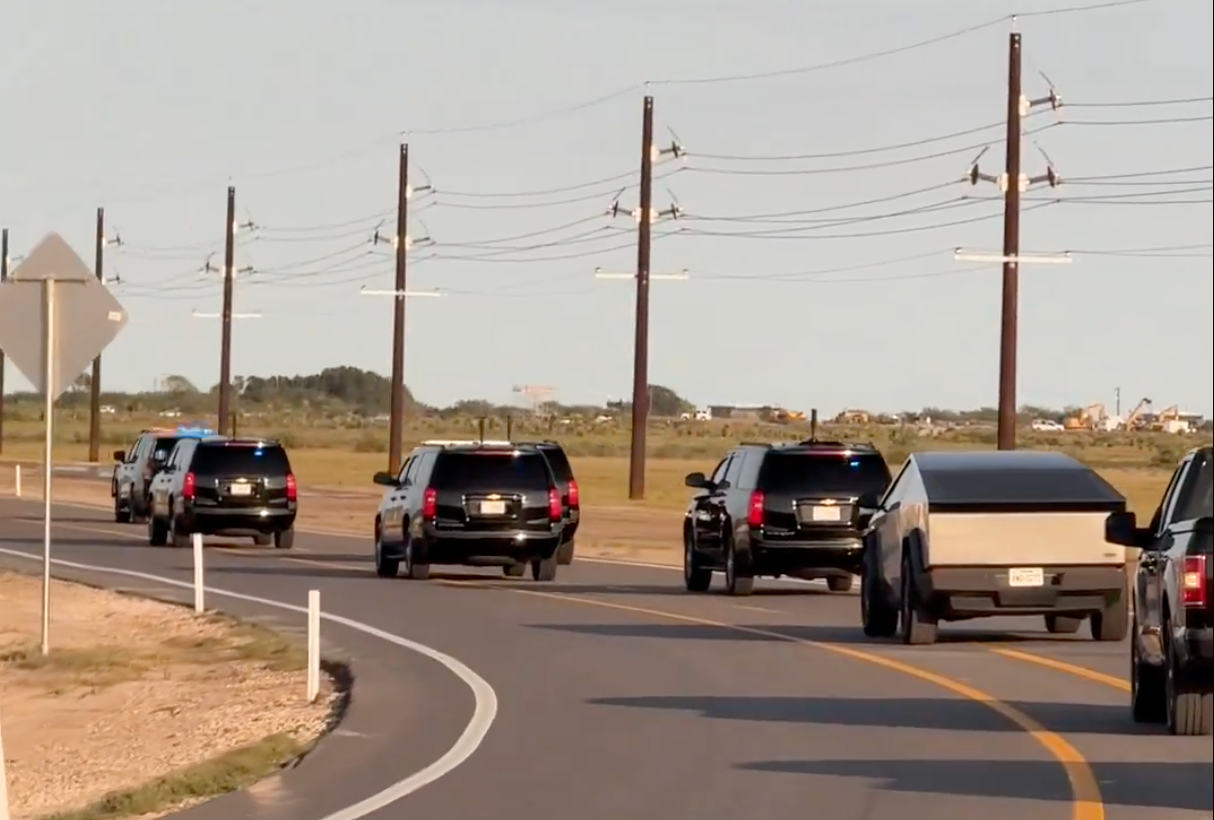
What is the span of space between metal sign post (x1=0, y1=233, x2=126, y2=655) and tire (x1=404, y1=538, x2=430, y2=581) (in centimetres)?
1248

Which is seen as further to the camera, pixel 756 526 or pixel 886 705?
pixel 756 526

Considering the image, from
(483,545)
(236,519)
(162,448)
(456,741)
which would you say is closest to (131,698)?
(456,741)

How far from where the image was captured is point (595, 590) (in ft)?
112

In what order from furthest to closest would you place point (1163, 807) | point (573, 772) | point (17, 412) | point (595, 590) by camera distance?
1. point (17, 412)
2. point (595, 590)
3. point (573, 772)
4. point (1163, 807)

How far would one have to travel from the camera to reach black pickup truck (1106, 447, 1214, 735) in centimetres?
1540

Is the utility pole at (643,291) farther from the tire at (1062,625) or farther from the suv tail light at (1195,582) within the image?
the suv tail light at (1195,582)

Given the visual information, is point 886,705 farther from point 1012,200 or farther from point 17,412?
point 17,412

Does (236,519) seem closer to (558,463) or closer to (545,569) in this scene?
(558,463)

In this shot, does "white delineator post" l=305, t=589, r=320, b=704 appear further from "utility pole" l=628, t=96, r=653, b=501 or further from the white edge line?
"utility pole" l=628, t=96, r=653, b=501

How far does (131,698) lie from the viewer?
73.7ft

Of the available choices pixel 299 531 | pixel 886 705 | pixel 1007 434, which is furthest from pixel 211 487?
pixel 886 705

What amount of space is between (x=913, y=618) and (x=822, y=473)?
7.10 meters

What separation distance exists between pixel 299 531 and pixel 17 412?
146858mm

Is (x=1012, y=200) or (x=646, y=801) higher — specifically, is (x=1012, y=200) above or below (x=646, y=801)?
above
